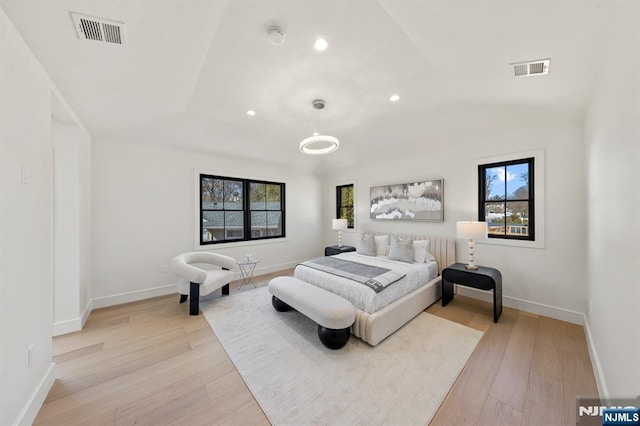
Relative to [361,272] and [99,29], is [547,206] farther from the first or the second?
[99,29]

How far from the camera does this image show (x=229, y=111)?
3.24m

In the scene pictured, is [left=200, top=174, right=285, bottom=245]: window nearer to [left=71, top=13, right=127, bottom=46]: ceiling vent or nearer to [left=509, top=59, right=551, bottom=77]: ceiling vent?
[left=71, top=13, right=127, bottom=46]: ceiling vent

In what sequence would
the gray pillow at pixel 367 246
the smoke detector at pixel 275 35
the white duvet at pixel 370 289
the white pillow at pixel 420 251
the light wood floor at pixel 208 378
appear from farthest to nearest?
the gray pillow at pixel 367 246 → the white pillow at pixel 420 251 → the white duvet at pixel 370 289 → the smoke detector at pixel 275 35 → the light wood floor at pixel 208 378

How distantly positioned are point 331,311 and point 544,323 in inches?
110

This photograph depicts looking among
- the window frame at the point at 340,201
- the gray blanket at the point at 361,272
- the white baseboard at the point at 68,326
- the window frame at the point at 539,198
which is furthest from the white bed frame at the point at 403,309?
the white baseboard at the point at 68,326

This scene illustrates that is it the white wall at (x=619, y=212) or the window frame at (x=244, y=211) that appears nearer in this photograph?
the white wall at (x=619, y=212)

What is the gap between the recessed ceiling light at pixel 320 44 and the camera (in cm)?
197

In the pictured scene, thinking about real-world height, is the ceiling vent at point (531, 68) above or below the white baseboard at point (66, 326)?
above

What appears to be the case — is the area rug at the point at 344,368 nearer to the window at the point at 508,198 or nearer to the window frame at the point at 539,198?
the window frame at the point at 539,198

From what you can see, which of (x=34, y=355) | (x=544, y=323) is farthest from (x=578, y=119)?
(x=34, y=355)

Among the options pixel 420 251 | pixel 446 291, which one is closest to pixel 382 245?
pixel 420 251

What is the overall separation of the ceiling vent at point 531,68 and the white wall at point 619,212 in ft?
1.20

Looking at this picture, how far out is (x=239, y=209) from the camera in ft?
16.6

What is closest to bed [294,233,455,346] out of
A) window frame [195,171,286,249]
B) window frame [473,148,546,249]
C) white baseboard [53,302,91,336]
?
window frame [473,148,546,249]
